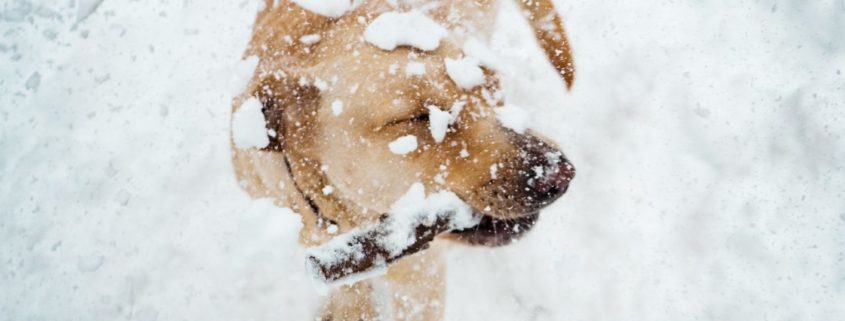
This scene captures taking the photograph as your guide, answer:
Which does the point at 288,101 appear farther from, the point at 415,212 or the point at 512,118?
the point at 512,118

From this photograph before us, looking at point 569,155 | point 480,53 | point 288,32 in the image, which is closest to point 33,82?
point 288,32

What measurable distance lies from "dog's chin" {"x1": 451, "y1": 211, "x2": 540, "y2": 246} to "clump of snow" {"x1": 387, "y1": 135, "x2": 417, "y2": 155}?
0.64 metres

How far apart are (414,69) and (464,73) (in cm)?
19

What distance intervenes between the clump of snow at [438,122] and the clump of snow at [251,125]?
0.65 meters

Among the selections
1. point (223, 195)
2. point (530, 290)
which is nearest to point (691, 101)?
point (530, 290)

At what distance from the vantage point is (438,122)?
88.6 inches

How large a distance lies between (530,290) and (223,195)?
177 centimetres

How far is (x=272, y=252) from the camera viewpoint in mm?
3451

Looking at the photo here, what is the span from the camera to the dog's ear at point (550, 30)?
9.01 feet

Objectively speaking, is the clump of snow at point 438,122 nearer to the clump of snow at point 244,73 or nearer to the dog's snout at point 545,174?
the dog's snout at point 545,174

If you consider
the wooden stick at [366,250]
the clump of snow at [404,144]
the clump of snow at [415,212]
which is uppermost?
the clump of snow at [404,144]

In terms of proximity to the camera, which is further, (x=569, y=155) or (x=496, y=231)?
(x=569, y=155)

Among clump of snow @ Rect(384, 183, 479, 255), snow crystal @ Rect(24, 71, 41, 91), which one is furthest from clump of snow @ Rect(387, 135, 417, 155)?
snow crystal @ Rect(24, 71, 41, 91)

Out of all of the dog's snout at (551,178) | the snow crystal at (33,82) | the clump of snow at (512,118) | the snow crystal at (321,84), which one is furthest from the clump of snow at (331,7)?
the snow crystal at (33,82)
